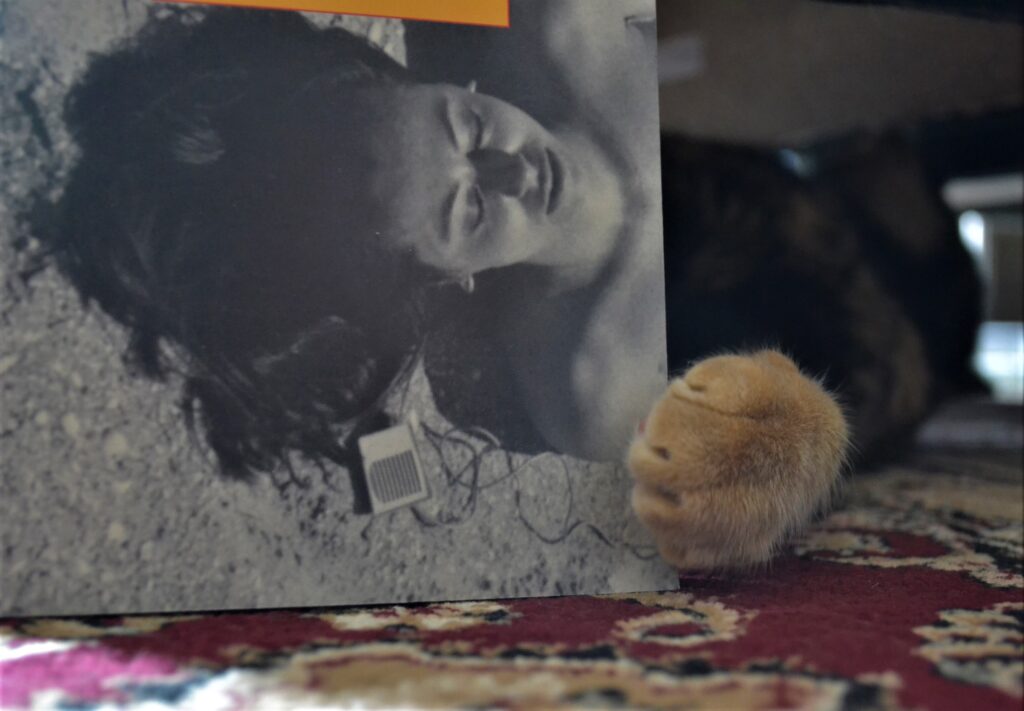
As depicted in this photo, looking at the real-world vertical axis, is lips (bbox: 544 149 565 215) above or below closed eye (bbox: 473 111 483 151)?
below

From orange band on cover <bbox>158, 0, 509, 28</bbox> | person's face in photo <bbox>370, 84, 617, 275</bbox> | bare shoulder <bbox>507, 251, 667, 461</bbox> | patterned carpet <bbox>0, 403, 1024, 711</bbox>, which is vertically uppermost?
orange band on cover <bbox>158, 0, 509, 28</bbox>

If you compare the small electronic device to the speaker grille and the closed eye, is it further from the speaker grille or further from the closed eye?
the closed eye

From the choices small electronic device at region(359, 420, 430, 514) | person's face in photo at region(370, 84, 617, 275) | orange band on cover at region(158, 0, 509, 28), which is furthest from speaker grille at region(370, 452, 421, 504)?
orange band on cover at region(158, 0, 509, 28)

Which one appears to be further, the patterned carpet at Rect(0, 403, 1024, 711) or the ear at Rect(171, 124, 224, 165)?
the ear at Rect(171, 124, 224, 165)

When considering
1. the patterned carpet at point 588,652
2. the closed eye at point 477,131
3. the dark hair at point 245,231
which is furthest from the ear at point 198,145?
the patterned carpet at point 588,652

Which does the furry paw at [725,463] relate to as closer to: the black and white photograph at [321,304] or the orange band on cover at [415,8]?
the black and white photograph at [321,304]

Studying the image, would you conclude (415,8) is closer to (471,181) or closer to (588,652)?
(471,181)

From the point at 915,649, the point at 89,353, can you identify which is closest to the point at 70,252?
the point at 89,353
